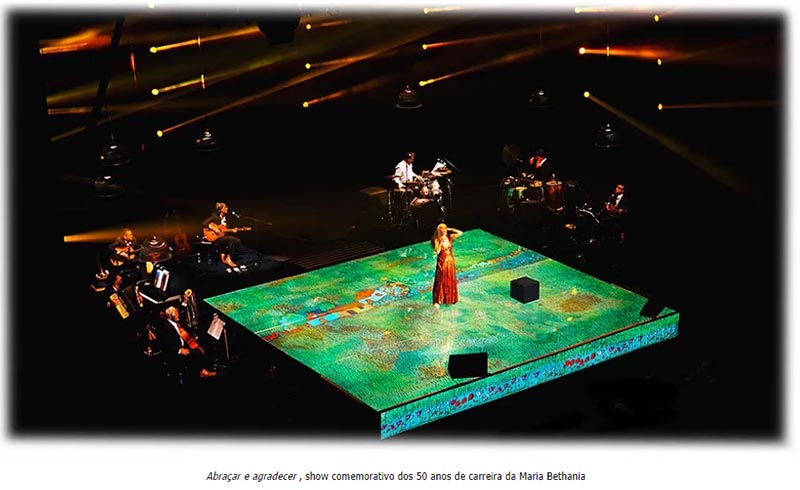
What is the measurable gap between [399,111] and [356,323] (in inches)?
226

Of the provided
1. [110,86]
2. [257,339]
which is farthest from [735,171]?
[110,86]

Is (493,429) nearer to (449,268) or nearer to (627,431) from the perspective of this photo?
(627,431)

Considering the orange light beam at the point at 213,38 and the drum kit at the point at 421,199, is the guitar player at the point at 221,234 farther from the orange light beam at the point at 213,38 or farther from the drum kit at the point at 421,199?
the drum kit at the point at 421,199

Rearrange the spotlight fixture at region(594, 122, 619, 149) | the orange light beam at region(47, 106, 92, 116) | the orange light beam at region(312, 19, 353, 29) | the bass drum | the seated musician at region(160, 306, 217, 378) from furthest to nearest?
the orange light beam at region(312, 19, 353, 29)
the bass drum
the spotlight fixture at region(594, 122, 619, 149)
the orange light beam at region(47, 106, 92, 116)
the seated musician at region(160, 306, 217, 378)

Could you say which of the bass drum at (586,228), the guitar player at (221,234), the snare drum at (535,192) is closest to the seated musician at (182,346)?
the guitar player at (221,234)

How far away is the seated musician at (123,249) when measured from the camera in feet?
62.5

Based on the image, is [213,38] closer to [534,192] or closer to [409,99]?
[409,99]

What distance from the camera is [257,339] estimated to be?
1742 cm

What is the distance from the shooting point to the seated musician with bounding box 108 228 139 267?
1905 centimetres

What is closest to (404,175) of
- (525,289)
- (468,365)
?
(525,289)

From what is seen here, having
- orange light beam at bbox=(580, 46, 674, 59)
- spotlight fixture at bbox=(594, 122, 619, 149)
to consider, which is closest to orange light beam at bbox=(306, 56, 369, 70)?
orange light beam at bbox=(580, 46, 674, 59)

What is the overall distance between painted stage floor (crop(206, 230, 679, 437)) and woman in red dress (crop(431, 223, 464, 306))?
122 millimetres

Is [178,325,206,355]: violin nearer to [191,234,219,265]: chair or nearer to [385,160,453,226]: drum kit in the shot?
[191,234,219,265]: chair

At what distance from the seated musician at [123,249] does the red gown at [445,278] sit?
382cm
